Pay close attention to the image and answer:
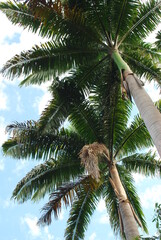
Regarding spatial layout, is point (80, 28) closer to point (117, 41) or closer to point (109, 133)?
point (117, 41)

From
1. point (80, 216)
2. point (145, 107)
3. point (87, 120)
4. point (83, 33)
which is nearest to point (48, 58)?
point (83, 33)

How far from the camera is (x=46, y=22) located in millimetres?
8695

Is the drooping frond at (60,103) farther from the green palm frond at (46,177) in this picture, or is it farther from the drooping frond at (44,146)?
the green palm frond at (46,177)

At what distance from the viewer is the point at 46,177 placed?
10.1 m

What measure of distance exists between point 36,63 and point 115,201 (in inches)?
210

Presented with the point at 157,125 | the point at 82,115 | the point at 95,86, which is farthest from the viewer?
the point at 95,86

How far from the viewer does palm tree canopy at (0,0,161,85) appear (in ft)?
29.5

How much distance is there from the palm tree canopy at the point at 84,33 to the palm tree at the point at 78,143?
78 centimetres

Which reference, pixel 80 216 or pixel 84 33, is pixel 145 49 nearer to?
pixel 84 33

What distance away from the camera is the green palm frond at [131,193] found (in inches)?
421

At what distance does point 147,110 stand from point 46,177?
17.0 ft

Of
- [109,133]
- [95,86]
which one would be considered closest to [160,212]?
[109,133]

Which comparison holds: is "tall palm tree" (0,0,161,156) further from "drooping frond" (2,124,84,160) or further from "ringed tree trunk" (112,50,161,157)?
"drooping frond" (2,124,84,160)

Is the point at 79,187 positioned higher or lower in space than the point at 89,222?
higher
